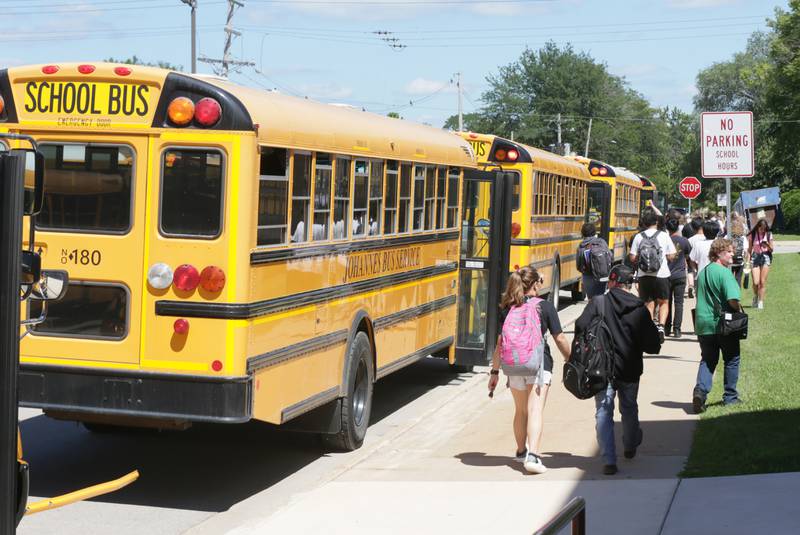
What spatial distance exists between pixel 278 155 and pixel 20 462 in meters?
3.88

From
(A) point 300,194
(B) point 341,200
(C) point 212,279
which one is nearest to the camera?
(C) point 212,279

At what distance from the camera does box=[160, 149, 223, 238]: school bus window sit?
7.78m

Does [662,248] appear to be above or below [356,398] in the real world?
above

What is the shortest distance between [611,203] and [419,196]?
678 inches

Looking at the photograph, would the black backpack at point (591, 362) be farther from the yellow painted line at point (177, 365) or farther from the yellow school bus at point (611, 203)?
the yellow school bus at point (611, 203)

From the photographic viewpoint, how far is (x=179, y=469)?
30.7ft

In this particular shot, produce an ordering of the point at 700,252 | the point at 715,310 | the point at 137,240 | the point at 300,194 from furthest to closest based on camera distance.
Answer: the point at 700,252 < the point at 715,310 < the point at 300,194 < the point at 137,240

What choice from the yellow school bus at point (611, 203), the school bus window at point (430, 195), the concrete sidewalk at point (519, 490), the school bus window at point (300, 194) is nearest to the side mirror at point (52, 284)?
the concrete sidewalk at point (519, 490)

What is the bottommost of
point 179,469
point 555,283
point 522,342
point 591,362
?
point 179,469

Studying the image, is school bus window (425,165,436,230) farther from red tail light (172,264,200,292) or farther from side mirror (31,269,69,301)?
side mirror (31,269,69,301)

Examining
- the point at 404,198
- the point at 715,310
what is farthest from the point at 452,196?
the point at 715,310

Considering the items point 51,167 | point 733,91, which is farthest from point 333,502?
A: point 733,91

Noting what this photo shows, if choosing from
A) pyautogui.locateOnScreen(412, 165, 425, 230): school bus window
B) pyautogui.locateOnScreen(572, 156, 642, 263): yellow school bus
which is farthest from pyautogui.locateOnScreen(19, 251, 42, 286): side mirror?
pyautogui.locateOnScreen(572, 156, 642, 263): yellow school bus

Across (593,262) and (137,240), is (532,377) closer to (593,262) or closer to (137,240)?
(137,240)
